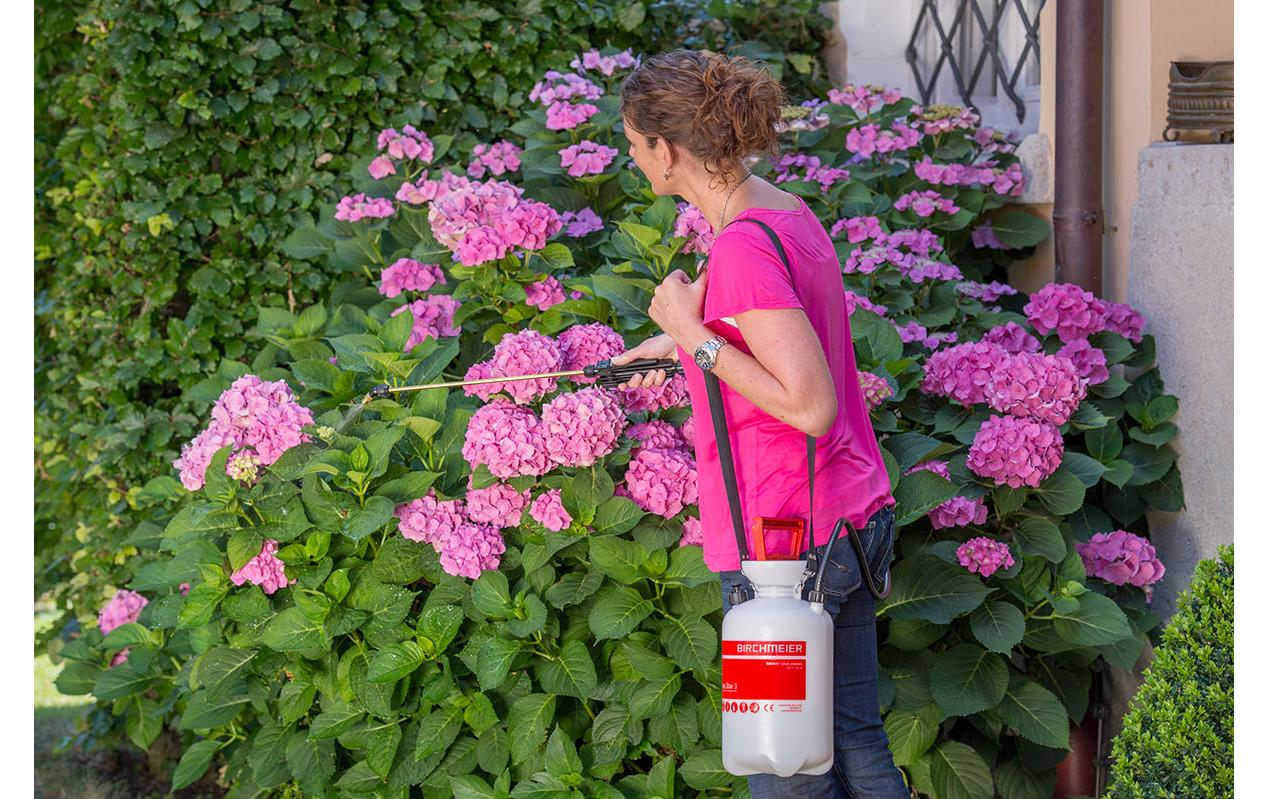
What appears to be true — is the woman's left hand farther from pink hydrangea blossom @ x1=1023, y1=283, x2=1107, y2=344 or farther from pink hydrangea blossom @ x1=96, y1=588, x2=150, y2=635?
pink hydrangea blossom @ x1=96, y1=588, x2=150, y2=635

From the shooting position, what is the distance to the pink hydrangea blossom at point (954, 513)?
10.1 ft

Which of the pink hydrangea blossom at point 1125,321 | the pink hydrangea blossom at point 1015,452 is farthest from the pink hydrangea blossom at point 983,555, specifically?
the pink hydrangea blossom at point 1125,321

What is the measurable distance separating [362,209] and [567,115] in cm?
68

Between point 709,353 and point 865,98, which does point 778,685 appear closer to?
point 709,353

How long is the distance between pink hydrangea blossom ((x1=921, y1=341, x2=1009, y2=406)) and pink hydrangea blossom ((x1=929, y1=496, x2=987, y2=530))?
29 cm

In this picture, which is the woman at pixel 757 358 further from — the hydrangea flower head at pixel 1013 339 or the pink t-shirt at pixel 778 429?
the hydrangea flower head at pixel 1013 339

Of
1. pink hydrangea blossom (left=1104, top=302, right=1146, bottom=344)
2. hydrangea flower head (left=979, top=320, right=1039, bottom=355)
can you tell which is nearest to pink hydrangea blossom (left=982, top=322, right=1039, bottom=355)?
hydrangea flower head (left=979, top=320, right=1039, bottom=355)

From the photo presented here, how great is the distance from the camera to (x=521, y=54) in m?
4.65

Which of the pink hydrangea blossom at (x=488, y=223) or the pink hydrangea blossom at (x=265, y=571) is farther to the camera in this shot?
the pink hydrangea blossom at (x=488, y=223)

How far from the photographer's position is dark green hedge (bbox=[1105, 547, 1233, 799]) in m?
2.39

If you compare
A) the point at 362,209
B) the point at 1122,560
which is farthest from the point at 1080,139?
the point at 362,209

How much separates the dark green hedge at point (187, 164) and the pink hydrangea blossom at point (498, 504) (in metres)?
1.59

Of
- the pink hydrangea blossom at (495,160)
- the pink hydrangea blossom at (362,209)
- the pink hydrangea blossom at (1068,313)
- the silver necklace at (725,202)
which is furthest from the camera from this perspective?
the pink hydrangea blossom at (495,160)

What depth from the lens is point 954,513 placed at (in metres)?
3.09
